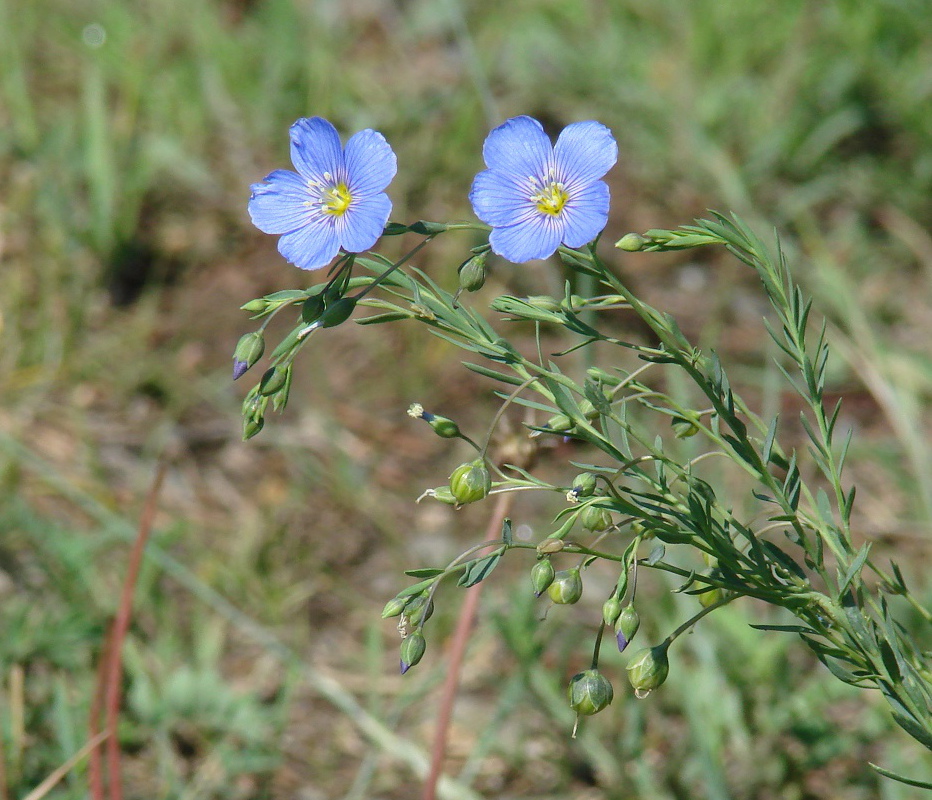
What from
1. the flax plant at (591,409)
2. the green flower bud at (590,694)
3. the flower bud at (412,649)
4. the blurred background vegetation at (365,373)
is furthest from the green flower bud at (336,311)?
the blurred background vegetation at (365,373)

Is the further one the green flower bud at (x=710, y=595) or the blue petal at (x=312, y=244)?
the green flower bud at (x=710, y=595)

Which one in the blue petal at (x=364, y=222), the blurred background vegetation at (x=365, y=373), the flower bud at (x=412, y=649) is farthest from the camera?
the blurred background vegetation at (x=365, y=373)

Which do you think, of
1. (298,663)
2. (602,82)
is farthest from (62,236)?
(602,82)

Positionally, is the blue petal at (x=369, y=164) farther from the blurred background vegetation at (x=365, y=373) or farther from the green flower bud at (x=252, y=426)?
the blurred background vegetation at (x=365, y=373)

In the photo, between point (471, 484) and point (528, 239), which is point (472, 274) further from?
point (471, 484)

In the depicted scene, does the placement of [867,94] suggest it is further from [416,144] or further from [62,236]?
[62,236]

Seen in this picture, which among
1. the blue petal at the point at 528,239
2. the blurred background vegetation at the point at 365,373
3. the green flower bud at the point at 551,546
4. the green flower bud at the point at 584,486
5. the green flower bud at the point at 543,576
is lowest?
the blurred background vegetation at the point at 365,373

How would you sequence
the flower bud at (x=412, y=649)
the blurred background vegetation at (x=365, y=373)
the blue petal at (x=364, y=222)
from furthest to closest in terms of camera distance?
the blurred background vegetation at (x=365, y=373)
the flower bud at (x=412, y=649)
the blue petal at (x=364, y=222)
